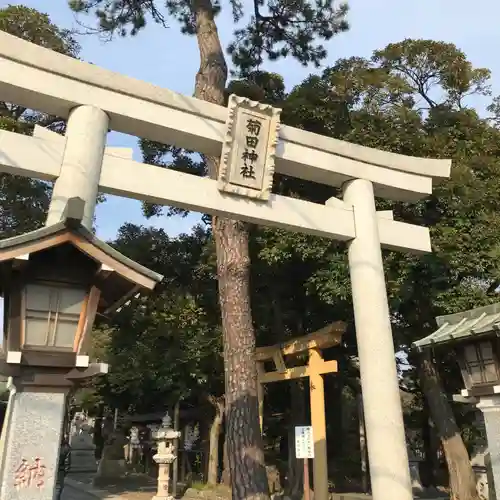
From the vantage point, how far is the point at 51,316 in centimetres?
368

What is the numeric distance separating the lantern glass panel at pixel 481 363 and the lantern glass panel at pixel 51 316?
16.1 feet

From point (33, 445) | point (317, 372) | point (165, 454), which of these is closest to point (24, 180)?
point (165, 454)

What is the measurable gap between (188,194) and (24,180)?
8722mm

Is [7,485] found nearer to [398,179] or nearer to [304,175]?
[304,175]

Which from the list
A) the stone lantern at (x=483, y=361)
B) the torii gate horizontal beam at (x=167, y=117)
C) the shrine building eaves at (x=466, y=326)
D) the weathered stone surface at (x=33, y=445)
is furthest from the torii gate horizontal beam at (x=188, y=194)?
the weathered stone surface at (x=33, y=445)

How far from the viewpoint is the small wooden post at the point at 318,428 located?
1048cm

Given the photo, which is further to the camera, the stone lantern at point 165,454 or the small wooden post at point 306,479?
the stone lantern at point 165,454

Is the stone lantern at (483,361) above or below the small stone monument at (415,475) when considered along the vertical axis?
above

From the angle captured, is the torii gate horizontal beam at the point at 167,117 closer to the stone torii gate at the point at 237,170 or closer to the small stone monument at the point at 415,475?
the stone torii gate at the point at 237,170

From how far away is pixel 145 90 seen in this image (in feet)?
18.2

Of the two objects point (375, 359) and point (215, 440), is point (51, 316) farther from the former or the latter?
point (215, 440)

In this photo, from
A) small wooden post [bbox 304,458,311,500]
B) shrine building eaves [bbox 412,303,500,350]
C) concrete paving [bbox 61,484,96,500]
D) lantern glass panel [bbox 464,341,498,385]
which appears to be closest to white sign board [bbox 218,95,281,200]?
shrine building eaves [bbox 412,303,500,350]

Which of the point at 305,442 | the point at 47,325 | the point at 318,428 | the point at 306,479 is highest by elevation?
the point at 47,325

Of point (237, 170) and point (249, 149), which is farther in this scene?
point (249, 149)
